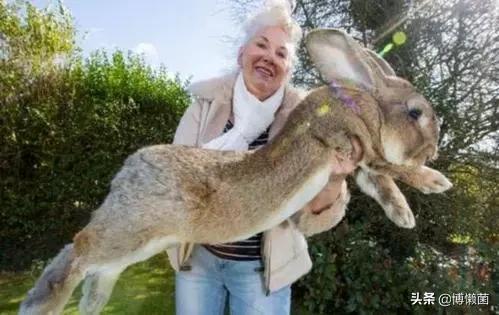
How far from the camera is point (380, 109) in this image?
251cm

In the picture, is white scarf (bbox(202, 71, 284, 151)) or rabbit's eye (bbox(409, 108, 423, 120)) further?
white scarf (bbox(202, 71, 284, 151))

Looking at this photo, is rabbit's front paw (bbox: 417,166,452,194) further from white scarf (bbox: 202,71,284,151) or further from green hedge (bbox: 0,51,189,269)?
green hedge (bbox: 0,51,189,269)

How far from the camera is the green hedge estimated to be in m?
7.86

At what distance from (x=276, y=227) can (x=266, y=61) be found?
833mm

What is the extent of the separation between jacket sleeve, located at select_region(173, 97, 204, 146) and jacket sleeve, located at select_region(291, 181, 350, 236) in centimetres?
64

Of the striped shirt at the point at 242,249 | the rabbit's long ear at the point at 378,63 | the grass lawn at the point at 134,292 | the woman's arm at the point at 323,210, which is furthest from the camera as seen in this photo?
the grass lawn at the point at 134,292

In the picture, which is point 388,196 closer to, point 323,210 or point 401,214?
point 401,214

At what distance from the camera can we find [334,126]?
240cm

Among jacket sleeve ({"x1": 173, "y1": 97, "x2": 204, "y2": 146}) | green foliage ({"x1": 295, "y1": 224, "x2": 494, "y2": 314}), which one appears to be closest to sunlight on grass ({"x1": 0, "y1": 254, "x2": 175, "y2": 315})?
green foliage ({"x1": 295, "y1": 224, "x2": 494, "y2": 314})

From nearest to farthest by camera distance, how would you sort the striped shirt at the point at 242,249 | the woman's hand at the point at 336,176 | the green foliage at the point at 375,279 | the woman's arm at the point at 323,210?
the woman's hand at the point at 336,176, the woman's arm at the point at 323,210, the striped shirt at the point at 242,249, the green foliage at the point at 375,279

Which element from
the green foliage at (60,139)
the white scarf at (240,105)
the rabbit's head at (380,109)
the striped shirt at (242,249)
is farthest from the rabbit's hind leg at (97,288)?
the green foliage at (60,139)

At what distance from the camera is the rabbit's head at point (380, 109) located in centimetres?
248

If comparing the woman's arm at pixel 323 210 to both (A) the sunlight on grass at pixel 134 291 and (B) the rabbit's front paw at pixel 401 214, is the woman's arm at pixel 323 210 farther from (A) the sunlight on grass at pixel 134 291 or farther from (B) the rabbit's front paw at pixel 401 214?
(A) the sunlight on grass at pixel 134 291

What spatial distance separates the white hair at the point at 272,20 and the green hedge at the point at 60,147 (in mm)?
5394
